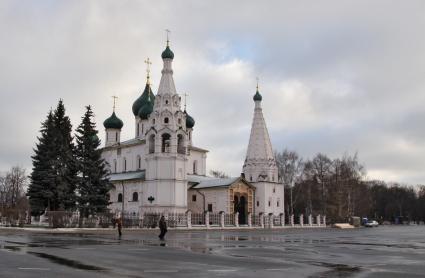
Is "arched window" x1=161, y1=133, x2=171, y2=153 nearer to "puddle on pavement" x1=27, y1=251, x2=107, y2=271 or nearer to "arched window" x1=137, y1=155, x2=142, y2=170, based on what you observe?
"arched window" x1=137, y1=155, x2=142, y2=170

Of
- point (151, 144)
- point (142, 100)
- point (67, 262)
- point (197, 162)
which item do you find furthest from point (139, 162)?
point (67, 262)

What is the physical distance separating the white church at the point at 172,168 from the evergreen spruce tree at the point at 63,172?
11.4m

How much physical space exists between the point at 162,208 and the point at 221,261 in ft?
135

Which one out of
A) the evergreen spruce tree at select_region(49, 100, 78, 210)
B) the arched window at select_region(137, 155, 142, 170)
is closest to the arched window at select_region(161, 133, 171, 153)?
the arched window at select_region(137, 155, 142, 170)

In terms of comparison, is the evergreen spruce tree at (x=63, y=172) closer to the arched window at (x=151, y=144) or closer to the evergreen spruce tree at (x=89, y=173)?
the evergreen spruce tree at (x=89, y=173)

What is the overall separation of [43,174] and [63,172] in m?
2.44

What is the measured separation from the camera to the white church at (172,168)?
55500 millimetres

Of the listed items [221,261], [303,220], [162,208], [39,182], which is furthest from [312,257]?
[303,220]

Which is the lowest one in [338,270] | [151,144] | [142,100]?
[338,270]

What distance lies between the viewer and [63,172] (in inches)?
1709

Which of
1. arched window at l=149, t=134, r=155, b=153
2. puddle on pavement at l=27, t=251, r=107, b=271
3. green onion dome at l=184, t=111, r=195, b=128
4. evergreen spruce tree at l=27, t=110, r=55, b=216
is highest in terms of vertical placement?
green onion dome at l=184, t=111, r=195, b=128

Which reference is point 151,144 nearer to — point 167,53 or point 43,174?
point 167,53

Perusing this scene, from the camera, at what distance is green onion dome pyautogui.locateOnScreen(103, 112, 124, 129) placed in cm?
6962

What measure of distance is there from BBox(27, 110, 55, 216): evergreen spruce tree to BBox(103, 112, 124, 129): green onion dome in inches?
875
